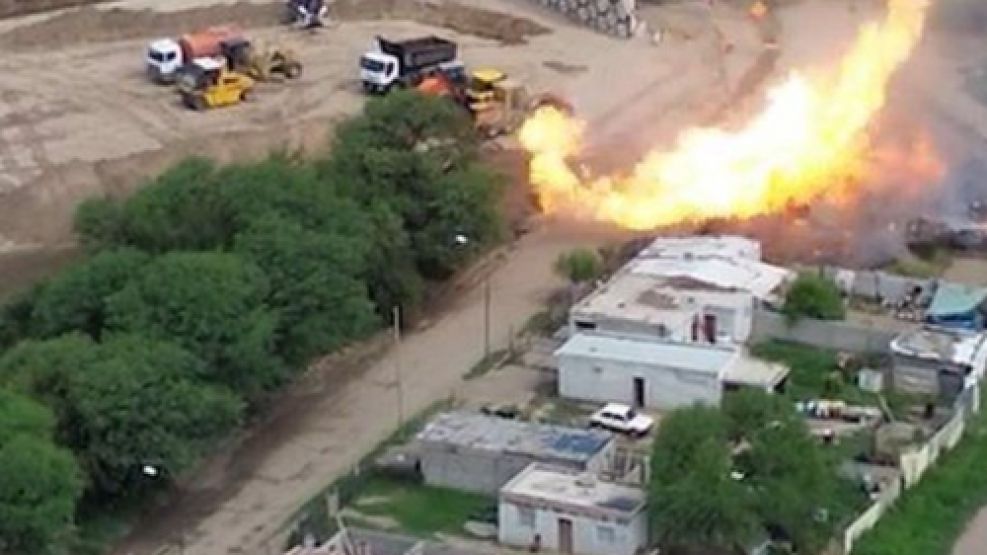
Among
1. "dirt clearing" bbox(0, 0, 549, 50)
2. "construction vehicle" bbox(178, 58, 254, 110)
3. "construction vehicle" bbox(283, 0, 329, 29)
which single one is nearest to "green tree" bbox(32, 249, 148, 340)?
"construction vehicle" bbox(178, 58, 254, 110)

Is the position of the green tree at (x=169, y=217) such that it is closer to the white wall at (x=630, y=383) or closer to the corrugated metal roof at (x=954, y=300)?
the white wall at (x=630, y=383)

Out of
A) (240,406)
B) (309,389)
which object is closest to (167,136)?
(309,389)

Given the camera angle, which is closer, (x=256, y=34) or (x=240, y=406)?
(x=240, y=406)

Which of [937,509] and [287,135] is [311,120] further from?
[937,509]

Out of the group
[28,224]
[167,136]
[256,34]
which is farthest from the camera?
[256,34]

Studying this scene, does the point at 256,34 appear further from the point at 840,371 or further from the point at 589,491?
the point at 589,491

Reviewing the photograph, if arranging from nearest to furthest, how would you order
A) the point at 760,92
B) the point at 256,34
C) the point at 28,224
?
the point at 28,224 → the point at 760,92 → the point at 256,34
